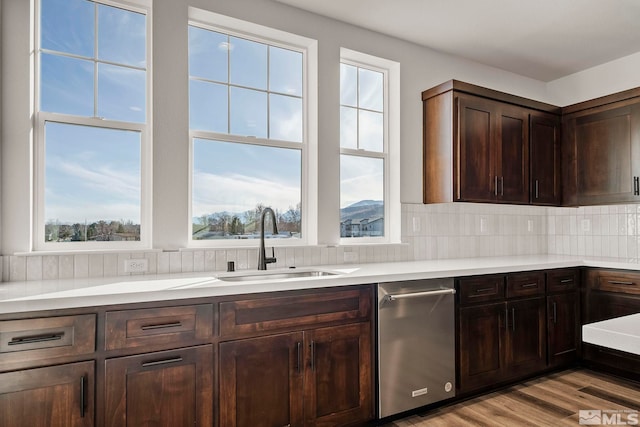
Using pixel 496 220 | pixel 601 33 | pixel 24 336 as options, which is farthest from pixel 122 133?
pixel 601 33

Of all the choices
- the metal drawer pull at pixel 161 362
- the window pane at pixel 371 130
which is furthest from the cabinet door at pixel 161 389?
the window pane at pixel 371 130

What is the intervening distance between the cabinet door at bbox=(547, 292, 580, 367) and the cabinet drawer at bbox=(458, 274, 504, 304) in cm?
61

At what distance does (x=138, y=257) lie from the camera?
2.35 metres

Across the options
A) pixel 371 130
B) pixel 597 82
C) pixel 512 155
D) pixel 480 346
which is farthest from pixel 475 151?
pixel 597 82

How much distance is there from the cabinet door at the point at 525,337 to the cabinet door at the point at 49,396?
2.64 metres

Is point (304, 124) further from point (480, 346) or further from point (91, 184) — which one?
point (480, 346)

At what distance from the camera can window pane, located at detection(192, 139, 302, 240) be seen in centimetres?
269

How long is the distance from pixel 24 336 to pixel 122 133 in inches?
51.0

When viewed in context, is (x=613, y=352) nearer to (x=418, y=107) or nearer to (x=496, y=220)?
(x=496, y=220)

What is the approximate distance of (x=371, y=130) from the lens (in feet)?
11.2

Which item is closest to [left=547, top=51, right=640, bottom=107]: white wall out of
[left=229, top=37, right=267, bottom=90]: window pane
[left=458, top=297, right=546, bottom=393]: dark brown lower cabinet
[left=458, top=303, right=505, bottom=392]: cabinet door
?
[left=458, top=297, right=546, bottom=393]: dark brown lower cabinet

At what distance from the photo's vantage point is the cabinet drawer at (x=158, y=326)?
172 centimetres

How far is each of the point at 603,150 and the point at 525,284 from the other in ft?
5.06

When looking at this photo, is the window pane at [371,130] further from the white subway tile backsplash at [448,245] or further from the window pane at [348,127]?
the white subway tile backsplash at [448,245]
